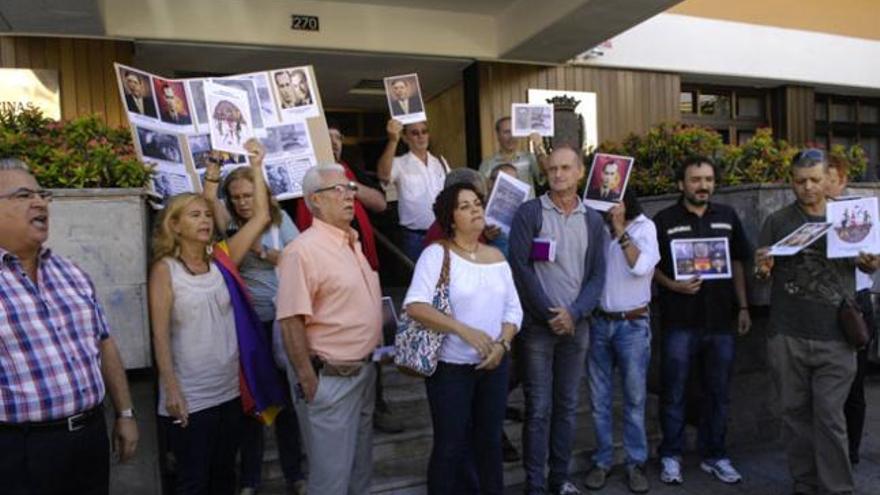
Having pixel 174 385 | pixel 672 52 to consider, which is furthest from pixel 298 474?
pixel 672 52

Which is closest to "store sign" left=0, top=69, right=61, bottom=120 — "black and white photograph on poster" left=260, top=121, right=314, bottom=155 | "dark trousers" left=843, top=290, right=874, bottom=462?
"black and white photograph on poster" left=260, top=121, right=314, bottom=155

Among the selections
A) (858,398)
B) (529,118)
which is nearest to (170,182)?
(529,118)

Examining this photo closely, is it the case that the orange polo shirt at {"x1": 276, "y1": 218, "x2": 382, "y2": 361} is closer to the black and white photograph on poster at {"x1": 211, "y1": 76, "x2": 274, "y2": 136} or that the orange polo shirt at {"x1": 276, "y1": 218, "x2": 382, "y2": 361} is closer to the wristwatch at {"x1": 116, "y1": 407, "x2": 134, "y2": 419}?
the wristwatch at {"x1": 116, "y1": 407, "x2": 134, "y2": 419}

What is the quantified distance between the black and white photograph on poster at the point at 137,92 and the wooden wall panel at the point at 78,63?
Answer: 7.68 feet

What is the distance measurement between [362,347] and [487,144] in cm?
492

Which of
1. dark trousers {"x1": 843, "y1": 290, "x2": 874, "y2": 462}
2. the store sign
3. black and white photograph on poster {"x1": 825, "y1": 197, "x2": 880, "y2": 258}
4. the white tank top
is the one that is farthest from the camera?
the store sign

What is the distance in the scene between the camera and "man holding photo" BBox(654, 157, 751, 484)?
407cm

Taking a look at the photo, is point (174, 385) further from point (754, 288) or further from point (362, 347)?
point (754, 288)

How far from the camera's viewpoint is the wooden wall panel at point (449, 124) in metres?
7.89

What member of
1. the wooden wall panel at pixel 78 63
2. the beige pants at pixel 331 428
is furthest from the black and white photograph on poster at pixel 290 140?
the wooden wall panel at pixel 78 63

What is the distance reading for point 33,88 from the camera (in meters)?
5.76

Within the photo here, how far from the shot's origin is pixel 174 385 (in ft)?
9.17

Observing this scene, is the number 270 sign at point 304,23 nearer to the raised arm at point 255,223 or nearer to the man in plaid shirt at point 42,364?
the raised arm at point 255,223

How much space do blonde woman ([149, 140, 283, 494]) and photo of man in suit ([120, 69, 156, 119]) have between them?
1.05 m
